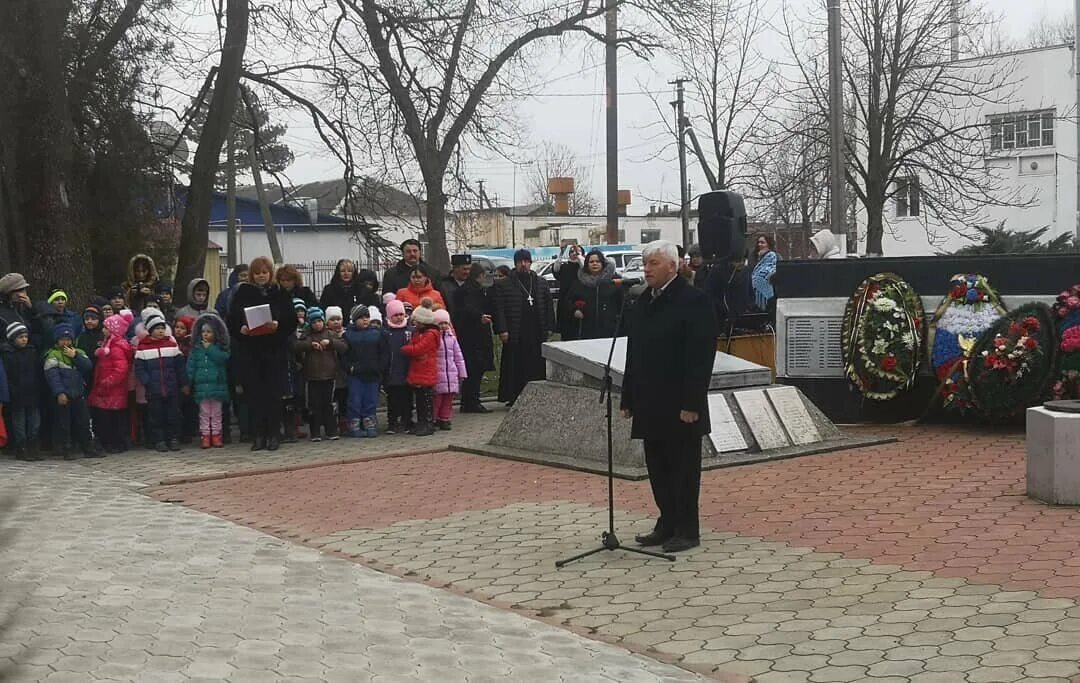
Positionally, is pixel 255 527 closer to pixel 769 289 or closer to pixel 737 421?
pixel 737 421

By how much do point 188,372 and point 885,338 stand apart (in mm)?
7104

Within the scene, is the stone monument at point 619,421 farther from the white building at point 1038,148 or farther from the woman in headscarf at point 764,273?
the white building at point 1038,148

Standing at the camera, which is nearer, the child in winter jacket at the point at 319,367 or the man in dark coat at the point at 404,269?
the child in winter jacket at the point at 319,367

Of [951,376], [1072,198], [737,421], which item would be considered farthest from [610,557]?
[1072,198]

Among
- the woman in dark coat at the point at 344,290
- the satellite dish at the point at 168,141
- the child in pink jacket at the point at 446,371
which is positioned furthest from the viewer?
the satellite dish at the point at 168,141

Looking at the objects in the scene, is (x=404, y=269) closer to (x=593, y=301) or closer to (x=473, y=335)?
(x=473, y=335)

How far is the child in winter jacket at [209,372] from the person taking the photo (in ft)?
42.2

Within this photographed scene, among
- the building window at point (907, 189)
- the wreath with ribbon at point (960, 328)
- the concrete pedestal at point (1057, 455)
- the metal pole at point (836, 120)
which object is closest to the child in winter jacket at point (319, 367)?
the wreath with ribbon at point (960, 328)

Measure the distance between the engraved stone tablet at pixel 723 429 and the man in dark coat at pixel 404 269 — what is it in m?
4.62

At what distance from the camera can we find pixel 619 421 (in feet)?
36.6

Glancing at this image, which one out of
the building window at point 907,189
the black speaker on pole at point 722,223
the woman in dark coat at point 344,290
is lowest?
the woman in dark coat at point 344,290

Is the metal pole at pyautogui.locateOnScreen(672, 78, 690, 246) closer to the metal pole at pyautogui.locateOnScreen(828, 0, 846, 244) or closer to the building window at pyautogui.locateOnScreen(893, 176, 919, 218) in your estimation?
the building window at pyautogui.locateOnScreen(893, 176, 919, 218)

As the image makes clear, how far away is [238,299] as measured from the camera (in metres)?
12.9

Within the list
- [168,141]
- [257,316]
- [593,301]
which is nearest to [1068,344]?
[593,301]
